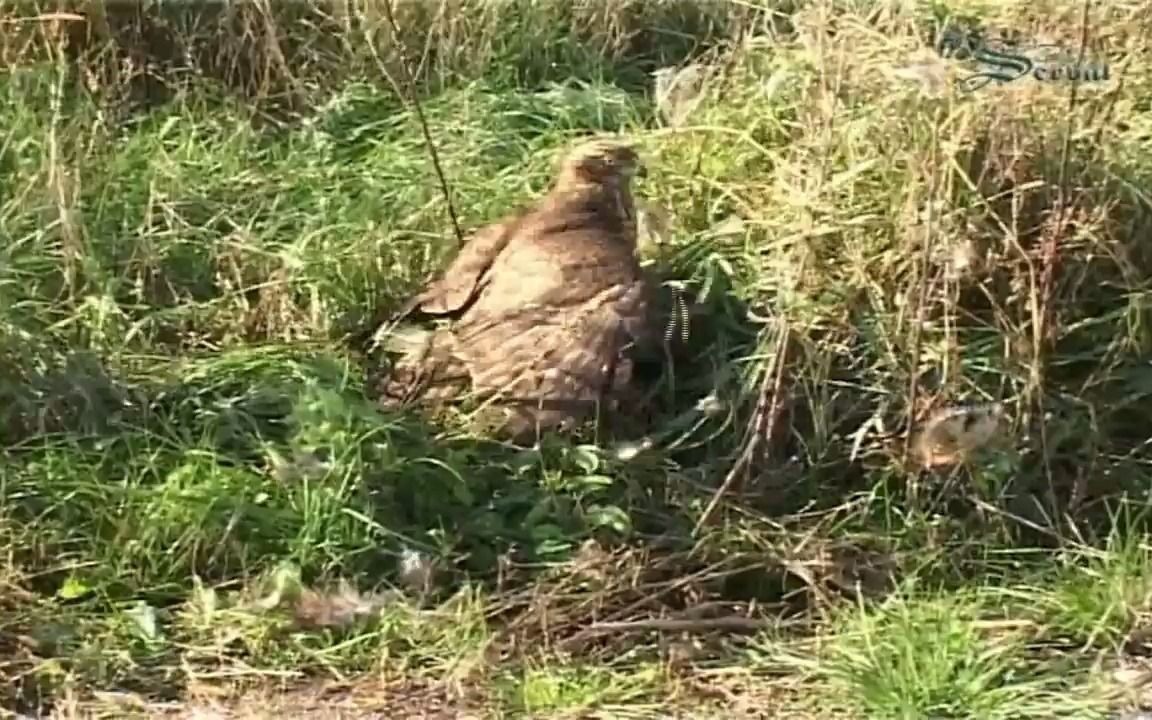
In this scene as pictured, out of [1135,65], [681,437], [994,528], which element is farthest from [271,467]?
[1135,65]

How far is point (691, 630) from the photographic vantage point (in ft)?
11.2

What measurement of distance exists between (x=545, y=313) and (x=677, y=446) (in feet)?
1.29

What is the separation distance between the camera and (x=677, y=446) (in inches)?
150

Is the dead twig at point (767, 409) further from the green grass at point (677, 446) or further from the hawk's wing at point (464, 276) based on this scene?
the hawk's wing at point (464, 276)

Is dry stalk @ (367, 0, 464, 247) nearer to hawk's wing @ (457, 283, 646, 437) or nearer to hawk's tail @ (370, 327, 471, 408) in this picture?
hawk's tail @ (370, 327, 471, 408)

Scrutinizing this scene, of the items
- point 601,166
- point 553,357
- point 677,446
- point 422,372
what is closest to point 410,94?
point 601,166

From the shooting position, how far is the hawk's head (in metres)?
4.15

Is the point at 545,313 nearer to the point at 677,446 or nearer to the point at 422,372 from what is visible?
the point at 422,372

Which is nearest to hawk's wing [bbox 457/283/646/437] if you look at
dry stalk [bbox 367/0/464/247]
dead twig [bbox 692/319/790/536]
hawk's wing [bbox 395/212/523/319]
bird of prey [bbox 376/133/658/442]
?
bird of prey [bbox 376/133/658/442]

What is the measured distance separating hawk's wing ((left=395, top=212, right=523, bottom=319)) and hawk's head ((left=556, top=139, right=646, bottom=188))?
17 cm

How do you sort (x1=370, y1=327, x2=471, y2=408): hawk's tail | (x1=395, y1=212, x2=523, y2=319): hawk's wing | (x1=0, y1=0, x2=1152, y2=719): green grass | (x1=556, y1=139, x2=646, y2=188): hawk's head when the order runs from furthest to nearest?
(x1=556, y1=139, x2=646, y2=188): hawk's head
(x1=395, y1=212, x2=523, y2=319): hawk's wing
(x1=370, y1=327, x2=471, y2=408): hawk's tail
(x1=0, y1=0, x2=1152, y2=719): green grass

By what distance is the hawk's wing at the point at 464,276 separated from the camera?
4031 millimetres

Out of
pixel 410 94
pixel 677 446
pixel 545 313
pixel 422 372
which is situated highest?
pixel 410 94

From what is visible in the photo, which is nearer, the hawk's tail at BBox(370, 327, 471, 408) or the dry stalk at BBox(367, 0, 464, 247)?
the hawk's tail at BBox(370, 327, 471, 408)
